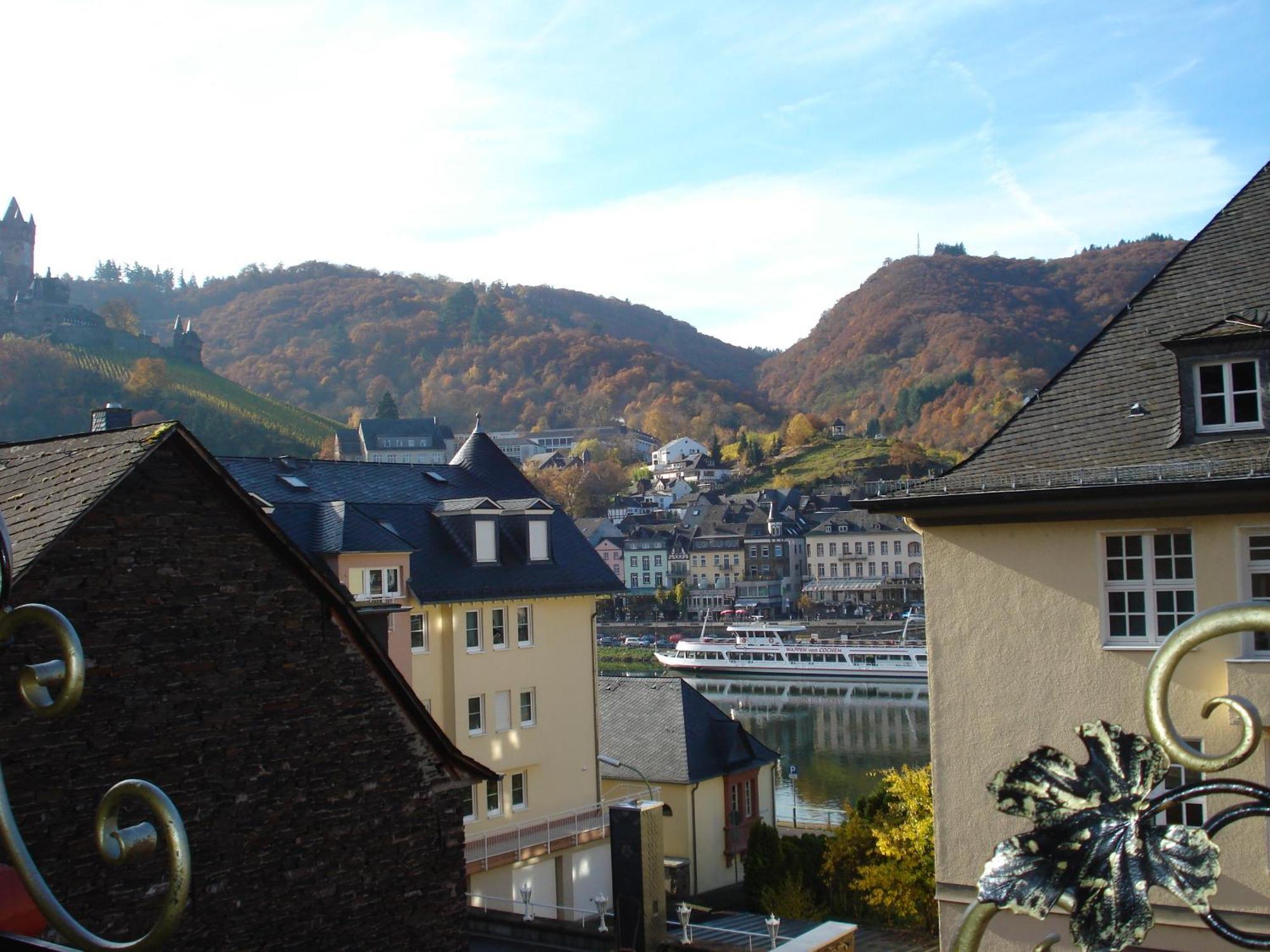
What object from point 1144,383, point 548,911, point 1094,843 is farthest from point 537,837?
point 1094,843

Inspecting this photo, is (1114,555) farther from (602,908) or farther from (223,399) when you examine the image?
(223,399)

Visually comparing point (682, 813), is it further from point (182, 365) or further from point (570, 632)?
point (182, 365)

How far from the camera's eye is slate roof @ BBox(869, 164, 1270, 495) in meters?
12.3

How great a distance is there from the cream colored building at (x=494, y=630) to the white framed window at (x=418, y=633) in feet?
0.10

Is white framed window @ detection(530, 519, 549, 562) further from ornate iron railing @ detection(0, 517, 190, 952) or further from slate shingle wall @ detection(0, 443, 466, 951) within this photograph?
ornate iron railing @ detection(0, 517, 190, 952)

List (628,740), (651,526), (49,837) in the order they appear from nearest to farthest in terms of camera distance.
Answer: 1. (49,837)
2. (628,740)
3. (651,526)

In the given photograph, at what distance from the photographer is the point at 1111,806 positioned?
1.35 meters

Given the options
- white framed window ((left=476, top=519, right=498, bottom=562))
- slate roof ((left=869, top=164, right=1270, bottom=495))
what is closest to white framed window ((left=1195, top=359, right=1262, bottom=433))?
slate roof ((left=869, top=164, right=1270, bottom=495))

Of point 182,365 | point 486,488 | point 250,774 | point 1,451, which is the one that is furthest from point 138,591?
point 182,365

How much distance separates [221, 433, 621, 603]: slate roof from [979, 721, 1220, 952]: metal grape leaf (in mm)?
23769

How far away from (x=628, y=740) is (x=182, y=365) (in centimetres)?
12958

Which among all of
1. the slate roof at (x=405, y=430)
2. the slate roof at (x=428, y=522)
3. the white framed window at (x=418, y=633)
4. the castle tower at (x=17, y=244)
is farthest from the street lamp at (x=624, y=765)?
the castle tower at (x=17, y=244)

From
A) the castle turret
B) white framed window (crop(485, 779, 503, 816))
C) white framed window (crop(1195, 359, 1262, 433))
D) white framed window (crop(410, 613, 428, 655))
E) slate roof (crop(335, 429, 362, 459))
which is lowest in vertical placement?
white framed window (crop(485, 779, 503, 816))

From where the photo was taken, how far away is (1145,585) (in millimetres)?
12219
